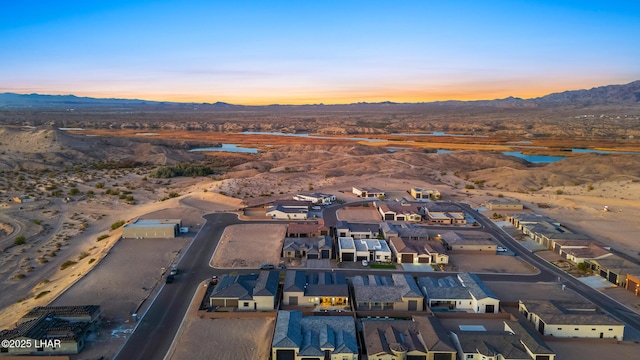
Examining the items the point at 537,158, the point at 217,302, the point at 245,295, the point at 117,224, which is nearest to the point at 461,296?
the point at 245,295

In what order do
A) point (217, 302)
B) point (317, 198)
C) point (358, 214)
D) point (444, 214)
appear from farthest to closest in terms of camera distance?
1. point (317, 198)
2. point (358, 214)
3. point (444, 214)
4. point (217, 302)

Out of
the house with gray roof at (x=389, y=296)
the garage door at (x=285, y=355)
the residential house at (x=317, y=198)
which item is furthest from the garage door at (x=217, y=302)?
the residential house at (x=317, y=198)

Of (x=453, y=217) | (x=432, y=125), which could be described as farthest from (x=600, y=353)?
(x=432, y=125)

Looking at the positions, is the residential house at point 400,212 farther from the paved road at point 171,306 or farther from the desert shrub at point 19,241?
the desert shrub at point 19,241

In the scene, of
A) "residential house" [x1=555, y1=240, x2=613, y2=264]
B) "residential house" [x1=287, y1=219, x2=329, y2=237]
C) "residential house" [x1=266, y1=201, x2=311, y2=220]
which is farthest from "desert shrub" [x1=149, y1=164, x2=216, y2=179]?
"residential house" [x1=555, y1=240, x2=613, y2=264]

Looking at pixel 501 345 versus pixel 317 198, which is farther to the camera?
pixel 317 198

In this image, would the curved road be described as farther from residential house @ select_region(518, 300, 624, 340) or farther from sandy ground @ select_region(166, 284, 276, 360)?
residential house @ select_region(518, 300, 624, 340)

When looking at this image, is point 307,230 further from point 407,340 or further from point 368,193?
point 407,340
